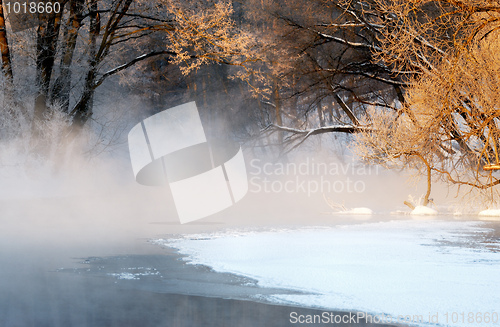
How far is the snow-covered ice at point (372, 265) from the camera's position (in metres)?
6.31

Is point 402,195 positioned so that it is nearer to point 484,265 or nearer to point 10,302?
point 484,265

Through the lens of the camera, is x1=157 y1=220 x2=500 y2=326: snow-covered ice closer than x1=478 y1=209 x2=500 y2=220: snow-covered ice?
Yes

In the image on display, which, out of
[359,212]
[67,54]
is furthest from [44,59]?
[359,212]

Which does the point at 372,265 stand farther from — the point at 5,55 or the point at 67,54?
the point at 5,55

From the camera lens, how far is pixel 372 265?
835cm

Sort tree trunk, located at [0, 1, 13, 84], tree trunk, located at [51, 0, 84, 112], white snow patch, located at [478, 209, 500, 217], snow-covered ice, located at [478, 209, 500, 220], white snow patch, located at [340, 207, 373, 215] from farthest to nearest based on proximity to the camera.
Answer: white snow patch, located at [340, 207, 373, 215] → white snow patch, located at [478, 209, 500, 217] → snow-covered ice, located at [478, 209, 500, 220] → tree trunk, located at [51, 0, 84, 112] → tree trunk, located at [0, 1, 13, 84]

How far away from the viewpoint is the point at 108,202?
20.2m

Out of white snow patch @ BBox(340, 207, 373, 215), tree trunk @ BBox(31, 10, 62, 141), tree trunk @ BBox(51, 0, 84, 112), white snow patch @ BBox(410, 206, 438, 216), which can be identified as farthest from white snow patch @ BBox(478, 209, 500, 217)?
tree trunk @ BBox(31, 10, 62, 141)

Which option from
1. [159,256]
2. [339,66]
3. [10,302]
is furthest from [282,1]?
[10,302]

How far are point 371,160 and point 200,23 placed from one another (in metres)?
5.62

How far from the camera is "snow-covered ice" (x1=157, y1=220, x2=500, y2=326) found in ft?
20.7

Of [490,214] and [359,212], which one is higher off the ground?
[359,212]

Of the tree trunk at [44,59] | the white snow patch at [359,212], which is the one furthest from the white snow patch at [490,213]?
the tree trunk at [44,59]

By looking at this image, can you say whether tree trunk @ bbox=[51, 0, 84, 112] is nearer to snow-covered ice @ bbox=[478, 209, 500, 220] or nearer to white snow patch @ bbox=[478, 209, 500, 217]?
snow-covered ice @ bbox=[478, 209, 500, 220]
